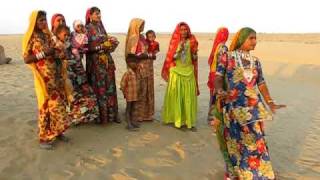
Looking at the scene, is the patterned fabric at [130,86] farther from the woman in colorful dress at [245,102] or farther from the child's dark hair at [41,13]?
the woman in colorful dress at [245,102]

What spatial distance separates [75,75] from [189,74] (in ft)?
6.33

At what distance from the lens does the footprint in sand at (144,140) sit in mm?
6520

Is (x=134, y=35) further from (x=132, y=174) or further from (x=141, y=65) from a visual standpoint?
(x=132, y=174)

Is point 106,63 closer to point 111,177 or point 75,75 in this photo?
point 75,75

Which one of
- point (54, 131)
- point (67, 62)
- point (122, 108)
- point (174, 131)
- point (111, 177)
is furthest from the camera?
point (122, 108)

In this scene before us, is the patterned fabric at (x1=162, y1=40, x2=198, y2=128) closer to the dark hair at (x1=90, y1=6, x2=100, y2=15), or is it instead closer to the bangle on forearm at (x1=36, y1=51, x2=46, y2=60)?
the dark hair at (x1=90, y1=6, x2=100, y2=15)

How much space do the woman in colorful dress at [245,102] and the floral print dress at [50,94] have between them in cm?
225

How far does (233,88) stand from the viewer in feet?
16.6

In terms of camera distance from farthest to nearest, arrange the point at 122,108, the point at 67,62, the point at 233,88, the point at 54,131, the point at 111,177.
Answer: the point at 122,108, the point at 67,62, the point at 54,131, the point at 111,177, the point at 233,88

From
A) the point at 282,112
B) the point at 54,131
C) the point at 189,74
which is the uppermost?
the point at 189,74

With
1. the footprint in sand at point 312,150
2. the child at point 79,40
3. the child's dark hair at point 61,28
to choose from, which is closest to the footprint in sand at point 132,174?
the child at point 79,40

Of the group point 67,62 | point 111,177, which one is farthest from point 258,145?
point 67,62

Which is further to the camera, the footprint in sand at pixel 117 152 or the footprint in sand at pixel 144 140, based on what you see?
the footprint in sand at pixel 144 140

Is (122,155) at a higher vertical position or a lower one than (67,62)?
lower
